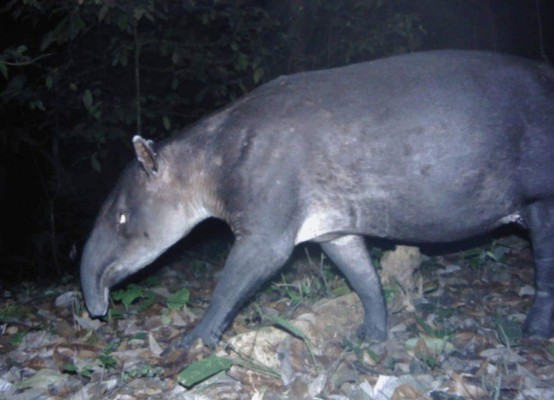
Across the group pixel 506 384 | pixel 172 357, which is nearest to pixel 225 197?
pixel 172 357

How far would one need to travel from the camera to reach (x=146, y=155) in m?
4.61

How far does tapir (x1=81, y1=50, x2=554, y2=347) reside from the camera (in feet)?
13.7

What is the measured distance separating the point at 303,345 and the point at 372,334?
0.58 m

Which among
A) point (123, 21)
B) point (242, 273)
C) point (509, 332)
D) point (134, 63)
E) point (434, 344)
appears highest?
point (123, 21)

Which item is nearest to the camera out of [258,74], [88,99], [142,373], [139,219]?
[142,373]

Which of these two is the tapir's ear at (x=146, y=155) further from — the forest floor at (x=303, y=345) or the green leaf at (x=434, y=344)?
the green leaf at (x=434, y=344)

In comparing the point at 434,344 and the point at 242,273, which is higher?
the point at 242,273

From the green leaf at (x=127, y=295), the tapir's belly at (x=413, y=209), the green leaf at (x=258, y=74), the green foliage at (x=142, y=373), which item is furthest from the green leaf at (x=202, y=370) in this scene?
the green leaf at (x=258, y=74)

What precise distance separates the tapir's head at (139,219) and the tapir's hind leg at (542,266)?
2.21 m

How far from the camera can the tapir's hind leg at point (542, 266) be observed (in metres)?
4.34

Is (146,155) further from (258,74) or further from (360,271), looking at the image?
(258,74)

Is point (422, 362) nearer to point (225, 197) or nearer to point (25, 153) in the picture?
point (225, 197)

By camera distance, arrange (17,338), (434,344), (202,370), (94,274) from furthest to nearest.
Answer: (17,338) < (94,274) < (434,344) < (202,370)

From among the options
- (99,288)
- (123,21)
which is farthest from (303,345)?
(123,21)
